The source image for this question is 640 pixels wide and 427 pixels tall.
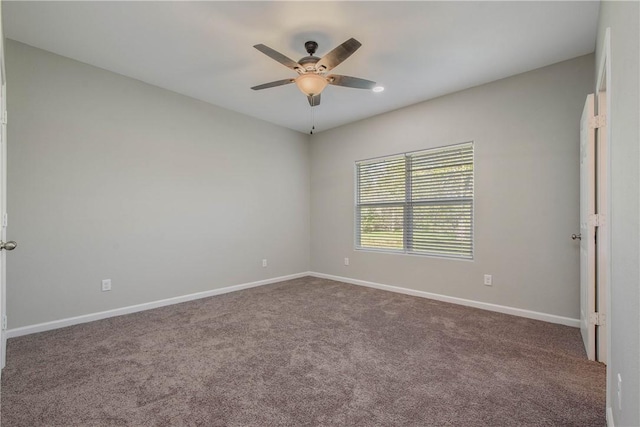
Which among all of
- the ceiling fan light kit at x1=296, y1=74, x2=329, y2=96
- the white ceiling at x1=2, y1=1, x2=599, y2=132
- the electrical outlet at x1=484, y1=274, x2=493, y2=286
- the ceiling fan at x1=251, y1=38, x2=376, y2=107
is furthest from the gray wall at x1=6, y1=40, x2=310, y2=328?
the electrical outlet at x1=484, y1=274, x2=493, y2=286

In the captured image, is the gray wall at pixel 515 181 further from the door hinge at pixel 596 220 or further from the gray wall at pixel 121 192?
the gray wall at pixel 121 192

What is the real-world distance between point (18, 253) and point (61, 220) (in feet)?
1.40

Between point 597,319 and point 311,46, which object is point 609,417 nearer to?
point 597,319

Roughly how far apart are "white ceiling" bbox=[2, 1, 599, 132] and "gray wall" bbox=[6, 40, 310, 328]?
1.30 feet

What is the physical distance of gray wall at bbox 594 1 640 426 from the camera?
103 cm

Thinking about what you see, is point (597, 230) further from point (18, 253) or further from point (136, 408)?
point (18, 253)

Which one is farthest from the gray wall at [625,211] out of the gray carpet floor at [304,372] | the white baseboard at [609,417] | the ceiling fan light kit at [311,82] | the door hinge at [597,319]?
the ceiling fan light kit at [311,82]

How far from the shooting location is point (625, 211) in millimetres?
1192

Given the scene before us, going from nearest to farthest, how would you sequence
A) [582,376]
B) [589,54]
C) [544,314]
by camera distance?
[582,376] < [589,54] < [544,314]

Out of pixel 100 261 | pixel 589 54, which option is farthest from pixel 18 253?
pixel 589 54

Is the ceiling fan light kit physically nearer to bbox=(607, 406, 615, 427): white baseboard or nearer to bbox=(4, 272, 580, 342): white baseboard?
bbox=(607, 406, 615, 427): white baseboard

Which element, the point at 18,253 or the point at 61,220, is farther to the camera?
the point at 61,220

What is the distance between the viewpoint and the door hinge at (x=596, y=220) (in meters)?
2.16

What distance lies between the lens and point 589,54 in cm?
289
